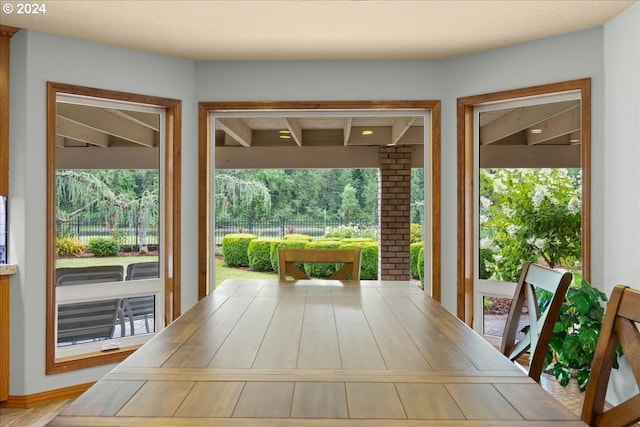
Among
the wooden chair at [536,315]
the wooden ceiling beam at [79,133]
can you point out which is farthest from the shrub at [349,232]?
the wooden chair at [536,315]

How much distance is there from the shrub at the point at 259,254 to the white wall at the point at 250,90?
→ 19.0 inches

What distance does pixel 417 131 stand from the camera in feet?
14.3

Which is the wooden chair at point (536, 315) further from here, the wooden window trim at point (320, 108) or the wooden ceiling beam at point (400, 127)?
the wooden ceiling beam at point (400, 127)

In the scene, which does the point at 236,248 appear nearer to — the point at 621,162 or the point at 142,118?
the point at 142,118

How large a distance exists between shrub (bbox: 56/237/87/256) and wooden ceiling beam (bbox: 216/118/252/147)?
4.61 feet

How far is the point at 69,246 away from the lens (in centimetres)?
378

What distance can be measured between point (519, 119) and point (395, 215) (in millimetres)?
1189

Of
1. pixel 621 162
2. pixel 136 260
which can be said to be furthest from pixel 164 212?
pixel 621 162

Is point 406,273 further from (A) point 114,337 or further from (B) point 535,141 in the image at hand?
(A) point 114,337

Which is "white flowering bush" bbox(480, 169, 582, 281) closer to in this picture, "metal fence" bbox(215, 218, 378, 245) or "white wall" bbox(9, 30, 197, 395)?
"metal fence" bbox(215, 218, 378, 245)

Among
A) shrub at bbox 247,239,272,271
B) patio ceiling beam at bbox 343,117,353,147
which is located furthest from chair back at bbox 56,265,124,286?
patio ceiling beam at bbox 343,117,353,147

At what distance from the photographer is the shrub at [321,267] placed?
4.38 metres

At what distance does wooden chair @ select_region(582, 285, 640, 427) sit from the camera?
131 cm

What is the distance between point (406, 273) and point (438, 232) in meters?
0.46
